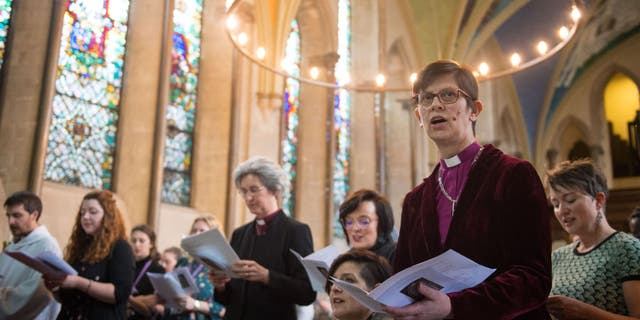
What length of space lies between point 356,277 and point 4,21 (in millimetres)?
6470

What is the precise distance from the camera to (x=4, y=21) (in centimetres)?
726

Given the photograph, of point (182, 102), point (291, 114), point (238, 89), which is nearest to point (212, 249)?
point (182, 102)

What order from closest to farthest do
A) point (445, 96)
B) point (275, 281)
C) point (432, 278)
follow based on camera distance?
point (432, 278), point (445, 96), point (275, 281)

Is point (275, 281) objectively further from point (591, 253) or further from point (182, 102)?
point (182, 102)

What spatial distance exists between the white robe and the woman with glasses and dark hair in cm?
180

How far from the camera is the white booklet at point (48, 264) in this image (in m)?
3.07

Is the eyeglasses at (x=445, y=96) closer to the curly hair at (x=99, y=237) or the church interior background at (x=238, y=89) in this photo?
the church interior background at (x=238, y=89)

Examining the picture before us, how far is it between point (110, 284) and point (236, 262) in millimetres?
827

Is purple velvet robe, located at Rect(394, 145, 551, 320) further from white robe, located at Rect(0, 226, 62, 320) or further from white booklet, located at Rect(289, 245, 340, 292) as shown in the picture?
white robe, located at Rect(0, 226, 62, 320)

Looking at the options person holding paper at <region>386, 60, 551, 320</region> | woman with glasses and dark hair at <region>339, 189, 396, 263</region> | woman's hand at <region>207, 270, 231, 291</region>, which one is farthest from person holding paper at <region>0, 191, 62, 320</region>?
person holding paper at <region>386, 60, 551, 320</region>

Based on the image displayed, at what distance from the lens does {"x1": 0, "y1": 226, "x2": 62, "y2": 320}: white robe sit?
3.60 m

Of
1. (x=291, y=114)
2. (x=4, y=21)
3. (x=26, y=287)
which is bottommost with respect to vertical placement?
(x=26, y=287)

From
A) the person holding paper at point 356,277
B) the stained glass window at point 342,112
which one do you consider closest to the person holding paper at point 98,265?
the person holding paper at point 356,277

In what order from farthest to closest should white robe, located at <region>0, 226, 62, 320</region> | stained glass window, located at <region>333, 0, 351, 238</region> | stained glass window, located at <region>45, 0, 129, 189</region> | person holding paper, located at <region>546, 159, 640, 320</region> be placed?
stained glass window, located at <region>333, 0, 351, 238</region>, stained glass window, located at <region>45, 0, 129, 189</region>, white robe, located at <region>0, 226, 62, 320</region>, person holding paper, located at <region>546, 159, 640, 320</region>
